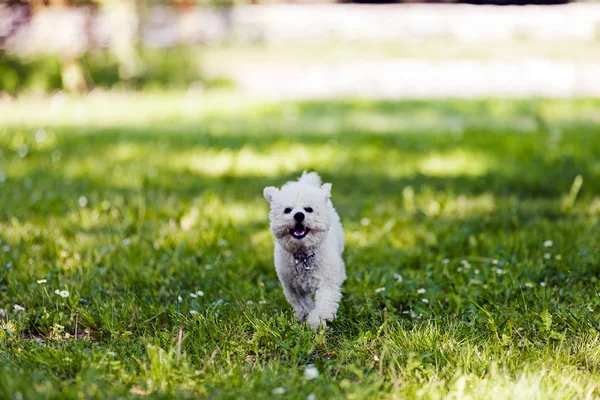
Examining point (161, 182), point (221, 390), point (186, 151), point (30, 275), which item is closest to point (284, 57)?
point (186, 151)

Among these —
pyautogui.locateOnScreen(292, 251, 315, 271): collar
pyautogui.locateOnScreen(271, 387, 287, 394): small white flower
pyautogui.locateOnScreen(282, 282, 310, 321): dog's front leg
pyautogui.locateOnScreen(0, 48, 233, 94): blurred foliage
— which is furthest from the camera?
pyautogui.locateOnScreen(0, 48, 233, 94): blurred foliage

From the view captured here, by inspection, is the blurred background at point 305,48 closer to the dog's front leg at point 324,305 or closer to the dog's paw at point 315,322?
the dog's front leg at point 324,305

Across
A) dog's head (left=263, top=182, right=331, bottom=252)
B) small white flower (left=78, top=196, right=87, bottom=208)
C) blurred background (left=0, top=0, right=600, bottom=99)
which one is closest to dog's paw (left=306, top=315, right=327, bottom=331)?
dog's head (left=263, top=182, right=331, bottom=252)

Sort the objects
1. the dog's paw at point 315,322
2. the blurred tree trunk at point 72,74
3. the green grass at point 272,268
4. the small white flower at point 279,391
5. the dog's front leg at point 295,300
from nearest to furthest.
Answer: the small white flower at point 279,391, the green grass at point 272,268, the dog's paw at point 315,322, the dog's front leg at point 295,300, the blurred tree trunk at point 72,74

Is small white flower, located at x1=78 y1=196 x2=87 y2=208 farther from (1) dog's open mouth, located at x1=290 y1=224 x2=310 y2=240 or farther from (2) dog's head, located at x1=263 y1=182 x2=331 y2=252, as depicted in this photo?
(1) dog's open mouth, located at x1=290 y1=224 x2=310 y2=240

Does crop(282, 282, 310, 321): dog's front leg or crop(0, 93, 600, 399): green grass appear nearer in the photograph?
crop(0, 93, 600, 399): green grass

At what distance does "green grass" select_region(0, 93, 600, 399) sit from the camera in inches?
117

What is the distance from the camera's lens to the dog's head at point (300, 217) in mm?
3510

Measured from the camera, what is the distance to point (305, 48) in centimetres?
1639

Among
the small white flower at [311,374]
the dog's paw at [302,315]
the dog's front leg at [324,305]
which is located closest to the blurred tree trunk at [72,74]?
the dog's paw at [302,315]

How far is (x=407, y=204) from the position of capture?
6.10 m

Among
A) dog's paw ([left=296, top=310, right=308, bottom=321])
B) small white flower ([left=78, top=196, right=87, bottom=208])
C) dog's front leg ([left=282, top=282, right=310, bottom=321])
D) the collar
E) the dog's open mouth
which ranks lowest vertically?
small white flower ([left=78, top=196, right=87, bottom=208])

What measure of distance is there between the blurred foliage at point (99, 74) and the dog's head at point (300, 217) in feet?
35.9

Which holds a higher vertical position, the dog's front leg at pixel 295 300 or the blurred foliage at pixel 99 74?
the dog's front leg at pixel 295 300
